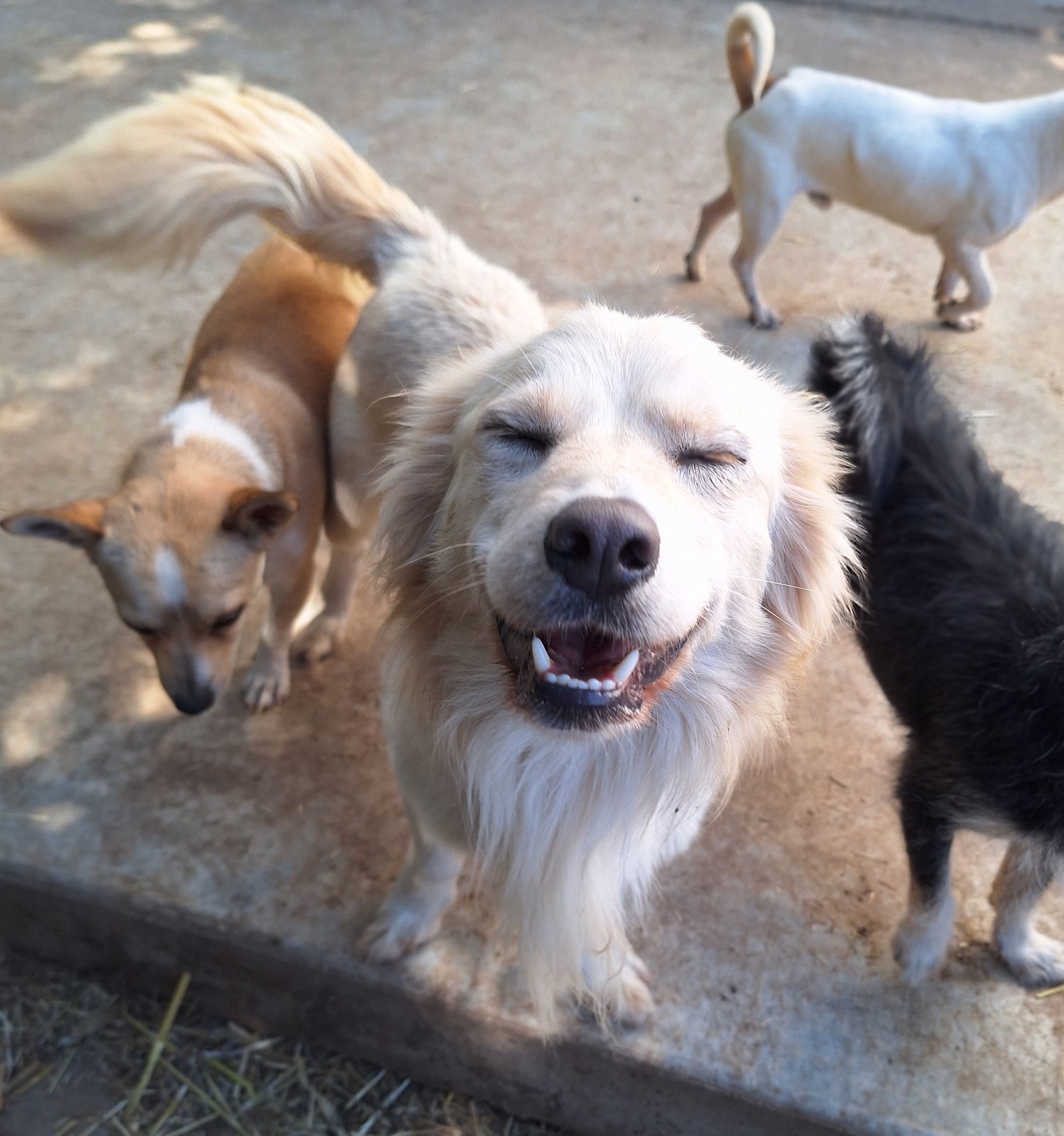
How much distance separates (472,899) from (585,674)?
1.02 meters

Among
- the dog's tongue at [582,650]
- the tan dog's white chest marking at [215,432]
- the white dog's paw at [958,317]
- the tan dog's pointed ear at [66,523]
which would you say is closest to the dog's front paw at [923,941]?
the dog's tongue at [582,650]

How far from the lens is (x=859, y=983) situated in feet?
6.78

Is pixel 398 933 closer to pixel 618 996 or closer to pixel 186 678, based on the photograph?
pixel 618 996

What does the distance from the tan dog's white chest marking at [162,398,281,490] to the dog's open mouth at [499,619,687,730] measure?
1264mm

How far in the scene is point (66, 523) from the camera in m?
2.08

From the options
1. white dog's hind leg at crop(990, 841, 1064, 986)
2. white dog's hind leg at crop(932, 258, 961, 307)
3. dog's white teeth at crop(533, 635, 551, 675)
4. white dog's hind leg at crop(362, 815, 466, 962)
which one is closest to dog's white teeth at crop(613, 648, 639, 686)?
dog's white teeth at crop(533, 635, 551, 675)

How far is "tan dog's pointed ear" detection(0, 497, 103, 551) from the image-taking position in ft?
6.70

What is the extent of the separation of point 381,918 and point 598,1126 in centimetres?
69

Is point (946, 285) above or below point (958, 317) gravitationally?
above

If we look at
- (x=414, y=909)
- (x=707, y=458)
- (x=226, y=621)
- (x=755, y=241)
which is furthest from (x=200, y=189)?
(x=755, y=241)

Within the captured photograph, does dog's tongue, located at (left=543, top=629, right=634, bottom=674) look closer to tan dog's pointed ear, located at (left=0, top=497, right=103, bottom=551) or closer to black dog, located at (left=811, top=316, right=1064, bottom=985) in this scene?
black dog, located at (left=811, top=316, right=1064, bottom=985)

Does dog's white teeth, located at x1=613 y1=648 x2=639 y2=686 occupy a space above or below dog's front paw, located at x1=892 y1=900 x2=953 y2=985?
above

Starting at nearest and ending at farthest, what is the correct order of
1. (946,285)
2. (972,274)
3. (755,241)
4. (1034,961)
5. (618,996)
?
(618,996), (1034,961), (972,274), (755,241), (946,285)

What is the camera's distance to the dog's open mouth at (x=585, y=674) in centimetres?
141
